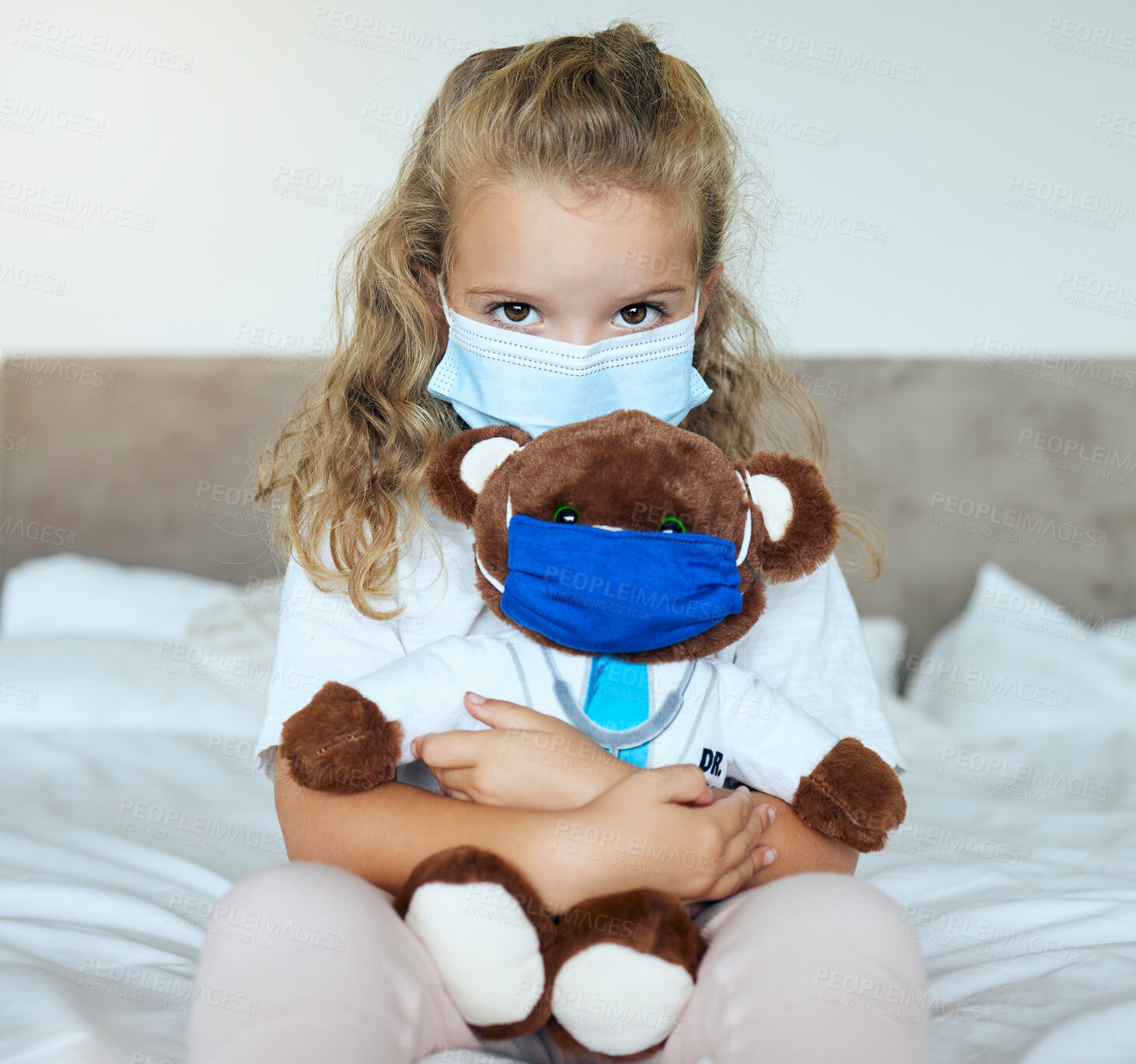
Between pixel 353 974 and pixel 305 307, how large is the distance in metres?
→ 1.87

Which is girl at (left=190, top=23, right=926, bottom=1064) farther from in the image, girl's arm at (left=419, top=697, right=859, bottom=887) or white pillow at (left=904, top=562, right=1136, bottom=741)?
white pillow at (left=904, top=562, right=1136, bottom=741)

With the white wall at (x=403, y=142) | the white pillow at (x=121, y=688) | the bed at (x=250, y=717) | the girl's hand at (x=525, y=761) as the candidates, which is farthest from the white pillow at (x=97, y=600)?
the girl's hand at (x=525, y=761)

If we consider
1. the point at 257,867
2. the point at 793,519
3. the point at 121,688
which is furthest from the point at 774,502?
the point at 121,688

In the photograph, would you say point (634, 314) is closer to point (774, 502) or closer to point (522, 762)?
point (774, 502)

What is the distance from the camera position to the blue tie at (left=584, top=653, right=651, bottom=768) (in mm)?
757

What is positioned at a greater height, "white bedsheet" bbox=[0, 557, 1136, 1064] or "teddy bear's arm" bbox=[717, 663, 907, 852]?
"teddy bear's arm" bbox=[717, 663, 907, 852]

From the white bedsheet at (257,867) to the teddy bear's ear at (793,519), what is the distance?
1.01ft

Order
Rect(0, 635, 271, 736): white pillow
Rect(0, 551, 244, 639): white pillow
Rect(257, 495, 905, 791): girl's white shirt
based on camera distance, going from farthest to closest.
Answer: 1. Rect(0, 551, 244, 639): white pillow
2. Rect(0, 635, 271, 736): white pillow
3. Rect(257, 495, 905, 791): girl's white shirt

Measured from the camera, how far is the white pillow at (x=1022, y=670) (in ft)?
5.99

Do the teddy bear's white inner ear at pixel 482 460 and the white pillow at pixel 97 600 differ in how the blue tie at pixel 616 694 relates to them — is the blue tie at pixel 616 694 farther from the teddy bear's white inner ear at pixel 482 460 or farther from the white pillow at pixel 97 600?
the white pillow at pixel 97 600

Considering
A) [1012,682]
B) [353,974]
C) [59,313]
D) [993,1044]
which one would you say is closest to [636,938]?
[353,974]

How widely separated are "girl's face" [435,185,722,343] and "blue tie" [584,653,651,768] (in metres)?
0.31

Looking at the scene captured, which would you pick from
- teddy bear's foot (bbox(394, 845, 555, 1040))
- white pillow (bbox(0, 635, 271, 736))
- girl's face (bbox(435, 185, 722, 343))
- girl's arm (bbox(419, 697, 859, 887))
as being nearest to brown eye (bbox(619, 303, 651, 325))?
girl's face (bbox(435, 185, 722, 343))

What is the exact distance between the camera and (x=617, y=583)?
2.28 ft
